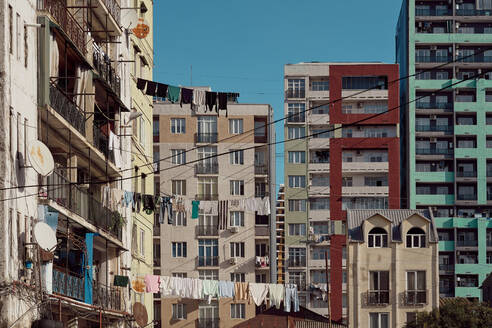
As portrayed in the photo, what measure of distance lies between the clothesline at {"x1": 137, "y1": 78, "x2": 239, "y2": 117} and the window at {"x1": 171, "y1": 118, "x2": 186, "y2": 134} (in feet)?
147

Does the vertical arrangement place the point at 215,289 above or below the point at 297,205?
below

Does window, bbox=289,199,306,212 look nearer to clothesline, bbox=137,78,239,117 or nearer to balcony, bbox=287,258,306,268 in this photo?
balcony, bbox=287,258,306,268

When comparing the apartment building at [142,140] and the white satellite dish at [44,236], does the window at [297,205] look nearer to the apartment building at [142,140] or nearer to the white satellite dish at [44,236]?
the apartment building at [142,140]

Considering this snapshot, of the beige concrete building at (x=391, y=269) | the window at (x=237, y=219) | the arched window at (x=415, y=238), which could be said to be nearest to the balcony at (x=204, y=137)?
the window at (x=237, y=219)

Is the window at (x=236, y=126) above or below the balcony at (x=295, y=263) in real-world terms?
above

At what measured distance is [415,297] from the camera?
69.2 metres

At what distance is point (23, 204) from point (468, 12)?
87.0 meters

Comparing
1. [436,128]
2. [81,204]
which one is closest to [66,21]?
[81,204]

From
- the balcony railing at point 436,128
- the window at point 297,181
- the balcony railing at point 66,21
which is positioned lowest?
the window at point 297,181

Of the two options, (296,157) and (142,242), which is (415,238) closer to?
(142,242)

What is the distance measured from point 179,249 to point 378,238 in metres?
25.6

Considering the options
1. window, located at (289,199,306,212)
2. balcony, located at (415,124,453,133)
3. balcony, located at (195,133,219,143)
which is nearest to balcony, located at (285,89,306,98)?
window, located at (289,199,306,212)

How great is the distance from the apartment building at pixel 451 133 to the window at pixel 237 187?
21.9 meters

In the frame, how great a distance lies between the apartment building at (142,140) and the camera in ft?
168
